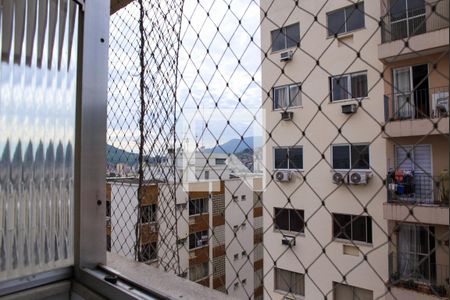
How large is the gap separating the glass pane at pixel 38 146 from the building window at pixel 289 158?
1.79ft

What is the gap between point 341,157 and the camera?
2.93 ft

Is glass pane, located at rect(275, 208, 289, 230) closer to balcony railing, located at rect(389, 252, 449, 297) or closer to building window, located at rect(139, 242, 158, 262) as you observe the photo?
balcony railing, located at rect(389, 252, 449, 297)

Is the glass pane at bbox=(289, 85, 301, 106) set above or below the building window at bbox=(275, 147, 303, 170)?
above

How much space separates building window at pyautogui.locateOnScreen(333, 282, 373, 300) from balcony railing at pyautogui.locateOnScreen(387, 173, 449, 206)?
29 centimetres

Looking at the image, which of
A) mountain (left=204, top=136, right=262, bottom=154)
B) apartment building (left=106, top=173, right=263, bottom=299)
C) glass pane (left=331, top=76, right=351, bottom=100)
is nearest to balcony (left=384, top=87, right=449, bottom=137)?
glass pane (left=331, top=76, right=351, bottom=100)

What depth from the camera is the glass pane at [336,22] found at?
27.9 inches

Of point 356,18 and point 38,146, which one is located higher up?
point 356,18

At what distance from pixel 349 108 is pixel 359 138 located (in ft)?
0.24

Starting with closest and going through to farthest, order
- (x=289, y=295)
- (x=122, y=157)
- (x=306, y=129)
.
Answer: (x=306, y=129)
(x=289, y=295)
(x=122, y=157)

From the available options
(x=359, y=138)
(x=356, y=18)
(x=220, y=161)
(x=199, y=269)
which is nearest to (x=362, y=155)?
(x=359, y=138)

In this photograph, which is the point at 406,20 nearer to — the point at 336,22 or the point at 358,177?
the point at 336,22

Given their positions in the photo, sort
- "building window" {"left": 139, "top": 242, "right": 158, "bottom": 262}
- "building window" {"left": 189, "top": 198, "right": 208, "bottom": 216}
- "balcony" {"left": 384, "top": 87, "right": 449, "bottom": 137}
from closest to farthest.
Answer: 1. "balcony" {"left": 384, "top": 87, "right": 449, "bottom": 137}
2. "building window" {"left": 139, "top": 242, "right": 158, "bottom": 262}
3. "building window" {"left": 189, "top": 198, "right": 208, "bottom": 216}

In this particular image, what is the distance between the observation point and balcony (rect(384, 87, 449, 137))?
44 centimetres

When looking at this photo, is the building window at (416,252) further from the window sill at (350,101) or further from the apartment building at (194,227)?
the apartment building at (194,227)
